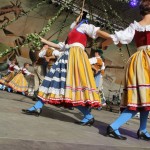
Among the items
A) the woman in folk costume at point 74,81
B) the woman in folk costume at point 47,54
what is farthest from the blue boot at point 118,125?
the woman in folk costume at point 47,54

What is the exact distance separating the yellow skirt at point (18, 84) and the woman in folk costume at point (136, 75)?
21.8 feet

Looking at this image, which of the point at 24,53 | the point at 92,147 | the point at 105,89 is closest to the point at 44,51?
the point at 92,147

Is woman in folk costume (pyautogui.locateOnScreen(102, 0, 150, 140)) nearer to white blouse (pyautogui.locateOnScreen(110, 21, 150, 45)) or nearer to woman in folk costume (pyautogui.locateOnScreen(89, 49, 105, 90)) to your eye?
white blouse (pyautogui.locateOnScreen(110, 21, 150, 45))

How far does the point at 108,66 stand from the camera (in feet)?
45.9

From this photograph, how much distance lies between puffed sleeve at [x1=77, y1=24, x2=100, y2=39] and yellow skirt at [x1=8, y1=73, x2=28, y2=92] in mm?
5968

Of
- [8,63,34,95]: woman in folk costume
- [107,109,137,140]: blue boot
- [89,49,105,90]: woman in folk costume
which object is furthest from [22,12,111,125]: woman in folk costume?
[8,63,34,95]: woman in folk costume

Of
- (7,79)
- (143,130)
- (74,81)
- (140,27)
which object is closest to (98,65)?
(74,81)

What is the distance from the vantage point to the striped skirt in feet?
12.1

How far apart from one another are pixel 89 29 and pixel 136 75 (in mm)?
904

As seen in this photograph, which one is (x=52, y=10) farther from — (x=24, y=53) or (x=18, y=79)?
(x=18, y=79)

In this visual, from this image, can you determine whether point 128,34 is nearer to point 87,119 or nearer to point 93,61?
point 87,119

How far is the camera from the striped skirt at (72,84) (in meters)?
3.69

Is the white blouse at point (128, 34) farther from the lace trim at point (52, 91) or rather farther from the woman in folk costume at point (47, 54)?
the woman in folk costume at point (47, 54)

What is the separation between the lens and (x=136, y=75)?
3096 mm
